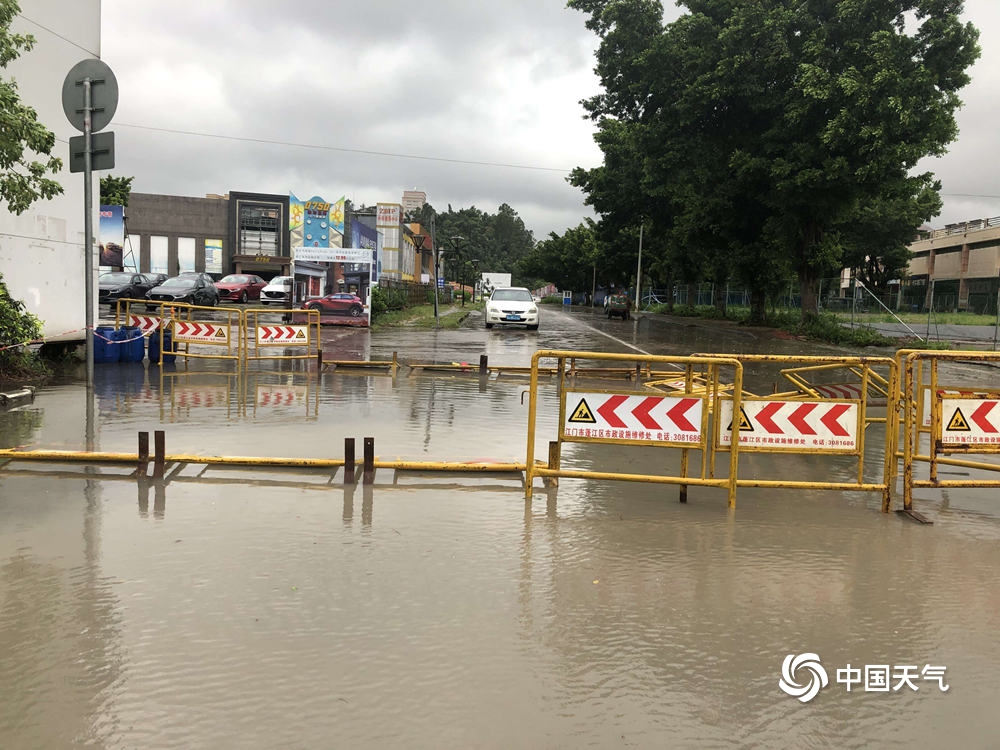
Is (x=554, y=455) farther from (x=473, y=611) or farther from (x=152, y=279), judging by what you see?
(x=152, y=279)

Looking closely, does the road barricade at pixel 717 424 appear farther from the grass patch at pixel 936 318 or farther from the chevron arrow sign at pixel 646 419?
the grass patch at pixel 936 318

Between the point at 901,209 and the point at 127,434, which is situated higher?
→ the point at 901,209

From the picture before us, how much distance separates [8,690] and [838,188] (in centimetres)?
2925

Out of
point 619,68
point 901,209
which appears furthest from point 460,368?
point 901,209

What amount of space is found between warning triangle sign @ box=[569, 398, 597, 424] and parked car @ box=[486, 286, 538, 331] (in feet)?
83.4

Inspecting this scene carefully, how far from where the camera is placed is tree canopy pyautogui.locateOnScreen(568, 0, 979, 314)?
25828mm

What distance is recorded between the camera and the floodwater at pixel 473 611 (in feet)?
10.7

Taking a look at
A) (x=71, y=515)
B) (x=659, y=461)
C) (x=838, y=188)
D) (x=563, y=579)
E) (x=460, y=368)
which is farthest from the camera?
(x=838, y=188)

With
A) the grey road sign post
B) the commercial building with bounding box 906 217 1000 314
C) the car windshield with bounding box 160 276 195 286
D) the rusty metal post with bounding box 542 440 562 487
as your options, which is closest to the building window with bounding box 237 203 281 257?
the car windshield with bounding box 160 276 195 286

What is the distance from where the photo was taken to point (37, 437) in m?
8.52

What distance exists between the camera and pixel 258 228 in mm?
67875

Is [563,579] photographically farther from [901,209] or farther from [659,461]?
[901,209]

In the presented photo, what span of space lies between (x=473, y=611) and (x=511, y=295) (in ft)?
98.4

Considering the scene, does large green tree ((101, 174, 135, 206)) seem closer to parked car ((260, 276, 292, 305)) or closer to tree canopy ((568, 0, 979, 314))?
parked car ((260, 276, 292, 305))
